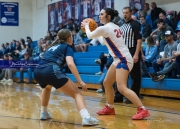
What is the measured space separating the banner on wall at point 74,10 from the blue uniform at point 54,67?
32.3ft

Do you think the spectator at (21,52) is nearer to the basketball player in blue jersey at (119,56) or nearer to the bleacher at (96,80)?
the bleacher at (96,80)

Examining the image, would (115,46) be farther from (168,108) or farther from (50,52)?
(168,108)

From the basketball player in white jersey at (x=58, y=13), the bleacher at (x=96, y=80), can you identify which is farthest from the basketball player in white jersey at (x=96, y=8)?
the basketball player in white jersey at (x=58, y=13)

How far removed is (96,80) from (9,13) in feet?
35.5

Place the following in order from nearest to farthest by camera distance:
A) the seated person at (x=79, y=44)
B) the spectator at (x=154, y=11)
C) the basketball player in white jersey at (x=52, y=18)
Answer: the spectator at (x=154, y=11), the seated person at (x=79, y=44), the basketball player in white jersey at (x=52, y=18)

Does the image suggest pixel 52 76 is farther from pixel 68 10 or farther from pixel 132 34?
pixel 68 10

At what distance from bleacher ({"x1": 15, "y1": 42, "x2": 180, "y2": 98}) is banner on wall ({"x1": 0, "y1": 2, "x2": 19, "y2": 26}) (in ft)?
17.1

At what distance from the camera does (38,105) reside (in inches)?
257

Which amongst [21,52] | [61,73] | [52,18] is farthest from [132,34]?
[52,18]

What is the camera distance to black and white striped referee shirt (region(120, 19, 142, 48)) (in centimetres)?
618

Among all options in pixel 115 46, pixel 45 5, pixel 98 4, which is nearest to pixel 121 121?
pixel 115 46

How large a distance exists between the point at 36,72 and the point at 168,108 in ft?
9.02

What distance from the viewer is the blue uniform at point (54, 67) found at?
4402 millimetres

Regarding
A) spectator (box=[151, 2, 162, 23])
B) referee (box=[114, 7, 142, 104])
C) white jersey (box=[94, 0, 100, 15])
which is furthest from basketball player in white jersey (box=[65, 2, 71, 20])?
referee (box=[114, 7, 142, 104])
